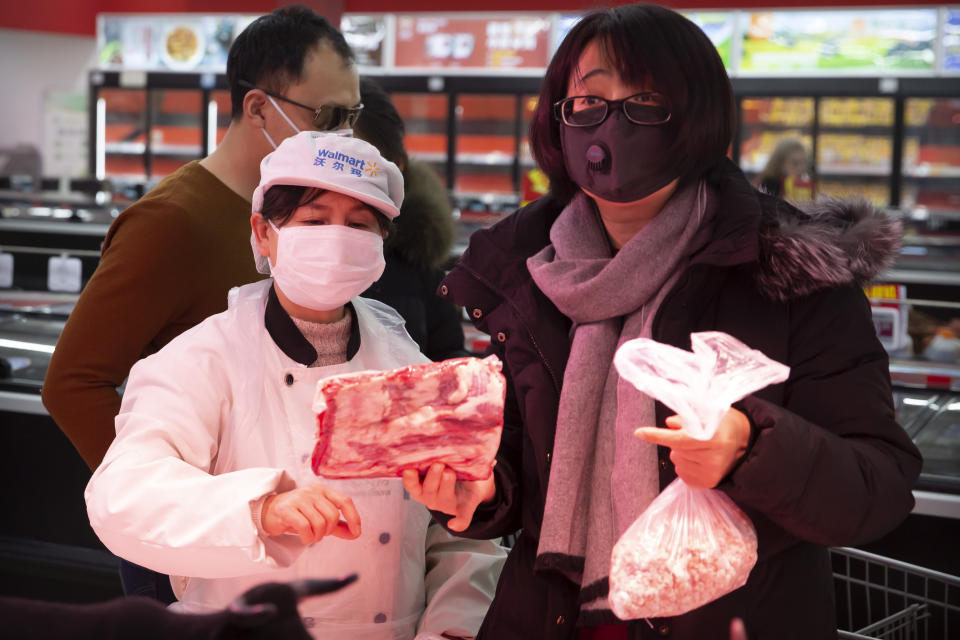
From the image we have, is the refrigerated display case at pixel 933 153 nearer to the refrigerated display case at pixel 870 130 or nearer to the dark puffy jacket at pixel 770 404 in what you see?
the refrigerated display case at pixel 870 130

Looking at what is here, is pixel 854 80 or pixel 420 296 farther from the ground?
pixel 854 80

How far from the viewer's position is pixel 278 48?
218cm

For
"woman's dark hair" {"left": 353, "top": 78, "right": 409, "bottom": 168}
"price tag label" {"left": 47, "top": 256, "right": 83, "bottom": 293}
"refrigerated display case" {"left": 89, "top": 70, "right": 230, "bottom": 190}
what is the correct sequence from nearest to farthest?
"woman's dark hair" {"left": 353, "top": 78, "right": 409, "bottom": 168}
"price tag label" {"left": 47, "top": 256, "right": 83, "bottom": 293}
"refrigerated display case" {"left": 89, "top": 70, "right": 230, "bottom": 190}

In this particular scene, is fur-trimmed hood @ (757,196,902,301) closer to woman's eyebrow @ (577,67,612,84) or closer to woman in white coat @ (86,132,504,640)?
woman's eyebrow @ (577,67,612,84)

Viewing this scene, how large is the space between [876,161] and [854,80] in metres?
0.66

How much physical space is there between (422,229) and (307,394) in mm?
1013

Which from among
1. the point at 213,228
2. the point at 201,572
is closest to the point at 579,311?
the point at 201,572

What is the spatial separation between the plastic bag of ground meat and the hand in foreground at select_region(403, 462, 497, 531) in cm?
22

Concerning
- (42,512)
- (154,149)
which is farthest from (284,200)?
(154,149)

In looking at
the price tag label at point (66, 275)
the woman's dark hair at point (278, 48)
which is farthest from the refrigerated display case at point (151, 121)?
the woman's dark hair at point (278, 48)

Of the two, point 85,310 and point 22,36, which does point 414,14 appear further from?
point 85,310

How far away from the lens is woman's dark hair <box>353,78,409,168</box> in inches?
104

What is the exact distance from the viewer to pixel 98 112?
1034cm

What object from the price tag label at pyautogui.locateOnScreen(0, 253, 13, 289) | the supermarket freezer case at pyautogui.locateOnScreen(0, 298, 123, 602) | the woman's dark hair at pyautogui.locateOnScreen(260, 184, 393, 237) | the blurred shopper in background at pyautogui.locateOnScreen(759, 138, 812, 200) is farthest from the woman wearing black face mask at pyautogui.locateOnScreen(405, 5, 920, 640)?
the blurred shopper in background at pyautogui.locateOnScreen(759, 138, 812, 200)
